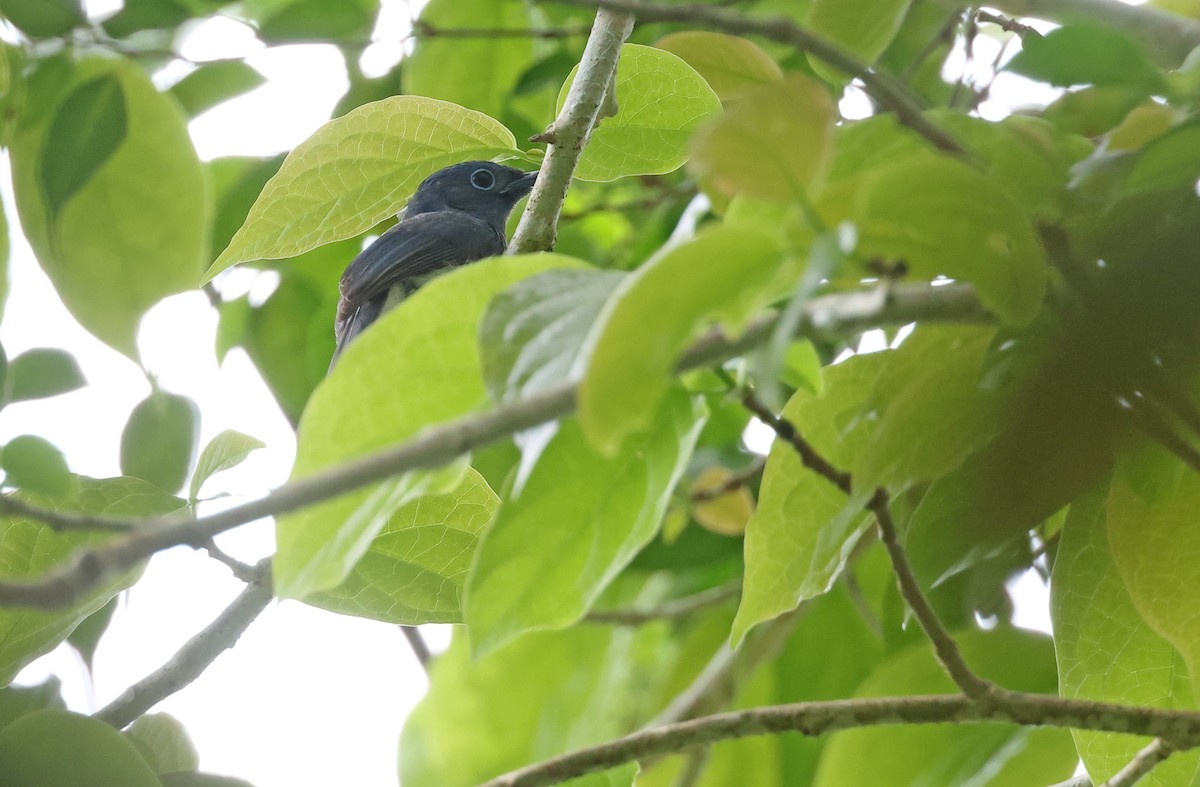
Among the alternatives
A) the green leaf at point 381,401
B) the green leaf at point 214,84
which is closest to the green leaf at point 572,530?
the green leaf at point 381,401

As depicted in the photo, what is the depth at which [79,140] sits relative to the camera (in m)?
1.60

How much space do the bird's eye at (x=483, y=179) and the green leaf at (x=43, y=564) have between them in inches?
116

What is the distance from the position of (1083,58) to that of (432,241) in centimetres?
294

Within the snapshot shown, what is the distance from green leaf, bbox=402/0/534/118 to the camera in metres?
2.35

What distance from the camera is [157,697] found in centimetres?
145

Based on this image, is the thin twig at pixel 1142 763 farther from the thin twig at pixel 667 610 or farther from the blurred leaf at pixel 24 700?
the thin twig at pixel 667 610

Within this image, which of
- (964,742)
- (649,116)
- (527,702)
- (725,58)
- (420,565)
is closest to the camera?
(725,58)

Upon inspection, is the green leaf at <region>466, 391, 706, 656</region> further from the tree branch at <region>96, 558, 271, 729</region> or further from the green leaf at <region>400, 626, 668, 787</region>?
the green leaf at <region>400, 626, 668, 787</region>

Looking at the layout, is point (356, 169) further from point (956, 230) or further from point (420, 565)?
point (956, 230)

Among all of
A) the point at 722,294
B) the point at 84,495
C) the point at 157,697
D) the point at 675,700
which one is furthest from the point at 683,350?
the point at 675,700

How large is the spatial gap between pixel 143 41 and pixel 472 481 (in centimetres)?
141

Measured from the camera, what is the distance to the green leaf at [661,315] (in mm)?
597

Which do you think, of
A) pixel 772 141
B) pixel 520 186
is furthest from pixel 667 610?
pixel 772 141

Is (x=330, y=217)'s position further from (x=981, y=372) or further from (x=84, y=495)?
(x=981, y=372)
